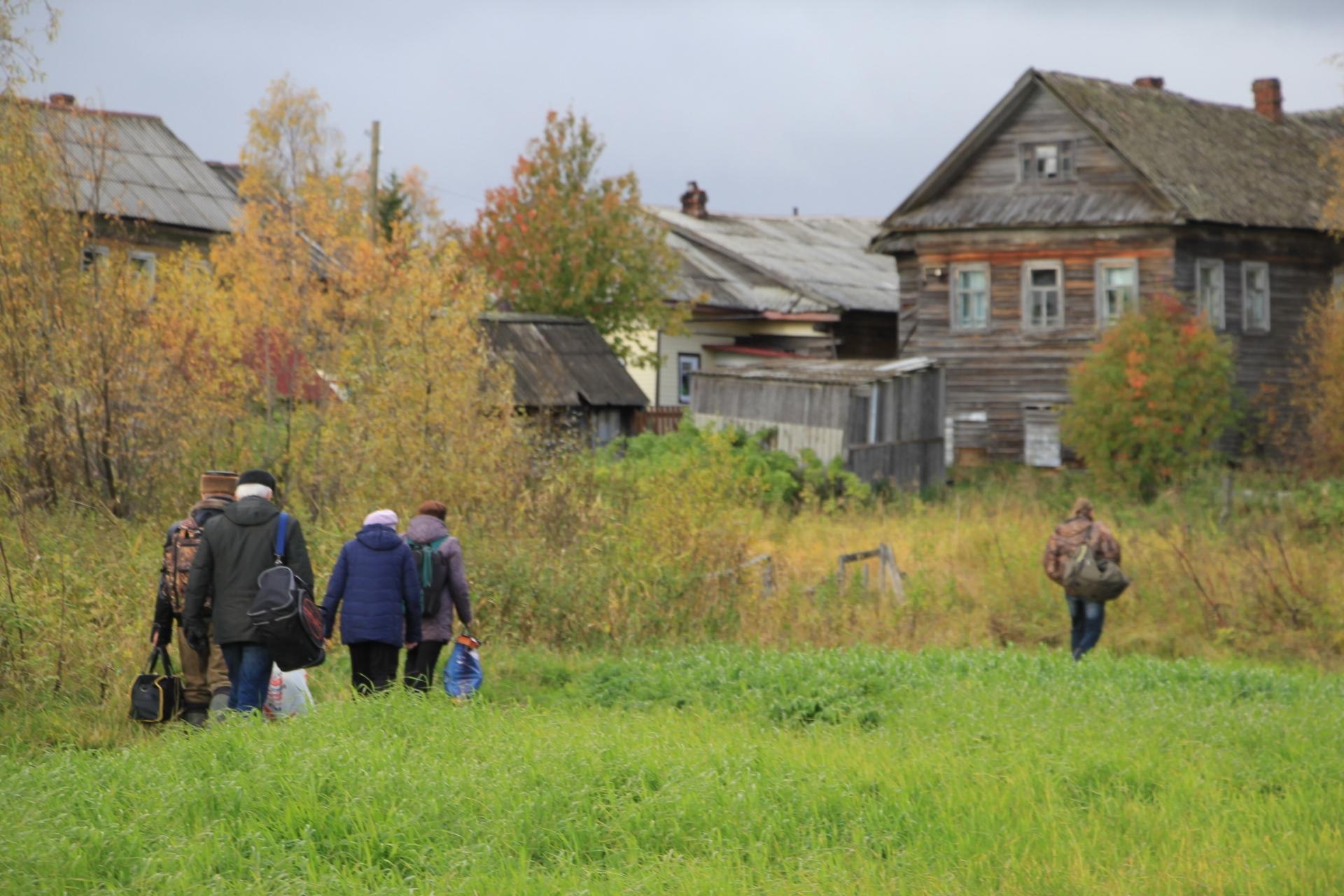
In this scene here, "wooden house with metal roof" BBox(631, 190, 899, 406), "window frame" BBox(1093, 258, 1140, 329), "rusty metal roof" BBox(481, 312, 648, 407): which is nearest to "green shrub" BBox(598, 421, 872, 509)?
"rusty metal roof" BBox(481, 312, 648, 407)

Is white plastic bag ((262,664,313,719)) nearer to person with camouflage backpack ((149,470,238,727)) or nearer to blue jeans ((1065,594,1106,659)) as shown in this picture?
person with camouflage backpack ((149,470,238,727))

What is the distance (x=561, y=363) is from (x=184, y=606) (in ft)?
60.9

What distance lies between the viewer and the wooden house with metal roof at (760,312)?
41.0 m

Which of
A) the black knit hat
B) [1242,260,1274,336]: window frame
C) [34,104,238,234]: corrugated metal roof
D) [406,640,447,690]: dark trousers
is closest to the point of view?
the black knit hat

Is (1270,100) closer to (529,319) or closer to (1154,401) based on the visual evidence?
(1154,401)

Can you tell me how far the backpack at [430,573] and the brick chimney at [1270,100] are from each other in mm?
31461

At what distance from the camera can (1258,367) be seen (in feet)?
104

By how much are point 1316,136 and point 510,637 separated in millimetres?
29204

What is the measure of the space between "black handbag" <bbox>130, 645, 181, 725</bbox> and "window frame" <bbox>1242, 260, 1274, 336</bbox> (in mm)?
26838

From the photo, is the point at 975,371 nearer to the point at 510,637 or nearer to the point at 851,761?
the point at 510,637

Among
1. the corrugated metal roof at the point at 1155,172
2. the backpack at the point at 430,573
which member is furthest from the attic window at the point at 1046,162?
the backpack at the point at 430,573

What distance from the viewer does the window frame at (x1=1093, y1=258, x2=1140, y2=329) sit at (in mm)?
30906

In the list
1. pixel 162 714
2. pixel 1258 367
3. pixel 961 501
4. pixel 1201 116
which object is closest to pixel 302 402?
pixel 162 714

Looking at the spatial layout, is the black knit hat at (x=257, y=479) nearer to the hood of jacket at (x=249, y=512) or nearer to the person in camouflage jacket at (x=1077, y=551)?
the hood of jacket at (x=249, y=512)
